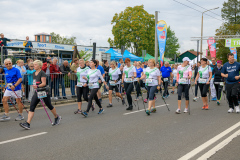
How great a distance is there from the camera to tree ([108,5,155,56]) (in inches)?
2021

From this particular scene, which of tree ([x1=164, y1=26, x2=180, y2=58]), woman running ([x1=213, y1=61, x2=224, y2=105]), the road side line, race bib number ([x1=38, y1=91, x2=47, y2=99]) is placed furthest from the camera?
tree ([x1=164, y1=26, x2=180, y2=58])

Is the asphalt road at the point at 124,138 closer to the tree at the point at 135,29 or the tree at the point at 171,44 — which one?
the tree at the point at 135,29

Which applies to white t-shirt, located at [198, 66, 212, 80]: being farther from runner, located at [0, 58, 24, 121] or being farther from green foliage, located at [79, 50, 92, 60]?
green foliage, located at [79, 50, 92, 60]

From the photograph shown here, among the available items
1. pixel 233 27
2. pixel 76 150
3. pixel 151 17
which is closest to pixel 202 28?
pixel 151 17

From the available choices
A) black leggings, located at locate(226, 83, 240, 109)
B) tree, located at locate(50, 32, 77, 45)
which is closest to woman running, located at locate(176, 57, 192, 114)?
black leggings, located at locate(226, 83, 240, 109)

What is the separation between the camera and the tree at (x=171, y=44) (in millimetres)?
97812

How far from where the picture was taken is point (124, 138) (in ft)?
20.6

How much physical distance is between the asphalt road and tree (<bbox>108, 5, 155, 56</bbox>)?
42859 mm

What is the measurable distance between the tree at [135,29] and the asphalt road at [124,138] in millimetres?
42859

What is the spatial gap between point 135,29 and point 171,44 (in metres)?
50.7

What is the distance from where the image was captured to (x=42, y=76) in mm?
7734

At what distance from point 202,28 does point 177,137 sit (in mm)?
35851

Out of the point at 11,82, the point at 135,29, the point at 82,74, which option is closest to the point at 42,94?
the point at 11,82

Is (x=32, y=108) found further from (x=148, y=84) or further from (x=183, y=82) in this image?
(x=183, y=82)
